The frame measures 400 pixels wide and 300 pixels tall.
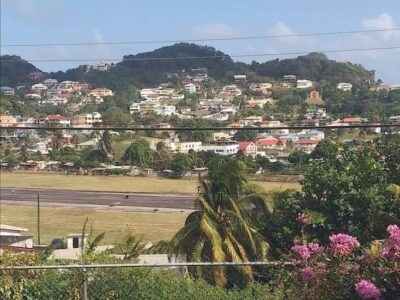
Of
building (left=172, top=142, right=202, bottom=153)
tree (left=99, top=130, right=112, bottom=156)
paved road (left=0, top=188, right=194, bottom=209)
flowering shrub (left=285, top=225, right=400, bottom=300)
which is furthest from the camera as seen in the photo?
building (left=172, top=142, right=202, bottom=153)

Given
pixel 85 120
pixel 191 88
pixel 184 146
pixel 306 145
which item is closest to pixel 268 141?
pixel 306 145

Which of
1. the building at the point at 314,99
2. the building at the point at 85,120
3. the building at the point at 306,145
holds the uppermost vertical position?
the building at the point at 314,99

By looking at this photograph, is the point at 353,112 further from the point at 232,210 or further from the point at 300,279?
the point at 300,279

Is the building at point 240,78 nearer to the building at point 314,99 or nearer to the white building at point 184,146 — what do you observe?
the building at point 314,99

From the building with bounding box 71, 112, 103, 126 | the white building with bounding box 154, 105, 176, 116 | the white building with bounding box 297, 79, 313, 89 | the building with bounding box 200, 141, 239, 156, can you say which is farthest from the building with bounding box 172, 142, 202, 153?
the white building with bounding box 297, 79, 313, 89

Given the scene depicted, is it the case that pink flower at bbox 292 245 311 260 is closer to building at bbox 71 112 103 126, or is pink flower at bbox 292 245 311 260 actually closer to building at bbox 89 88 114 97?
building at bbox 71 112 103 126

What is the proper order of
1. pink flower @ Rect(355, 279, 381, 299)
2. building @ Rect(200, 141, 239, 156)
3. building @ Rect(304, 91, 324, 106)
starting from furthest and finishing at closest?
building @ Rect(304, 91, 324, 106) < building @ Rect(200, 141, 239, 156) < pink flower @ Rect(355, 279, 381, 299)

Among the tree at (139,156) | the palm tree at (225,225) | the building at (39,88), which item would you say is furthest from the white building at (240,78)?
the palm tree at (225,225)

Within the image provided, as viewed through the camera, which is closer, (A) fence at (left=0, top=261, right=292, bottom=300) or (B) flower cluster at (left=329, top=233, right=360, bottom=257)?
(B) flower cluster at (left=329, top=233, right=360, bottom=257)
